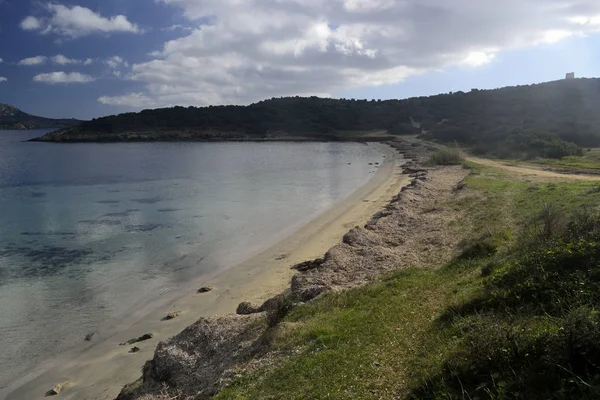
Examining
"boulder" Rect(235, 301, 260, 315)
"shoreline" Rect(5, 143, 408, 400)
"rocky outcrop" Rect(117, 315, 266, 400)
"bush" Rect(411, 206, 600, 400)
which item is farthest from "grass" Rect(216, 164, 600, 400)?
"shoreline" Rect(5, 143, 408, 400)

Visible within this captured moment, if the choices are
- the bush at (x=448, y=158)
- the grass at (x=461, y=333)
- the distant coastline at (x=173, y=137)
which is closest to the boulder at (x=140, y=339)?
the grass at (x=461, y=333)

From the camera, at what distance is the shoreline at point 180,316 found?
11.1 metres

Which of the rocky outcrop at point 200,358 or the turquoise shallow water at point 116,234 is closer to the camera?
the rocky outcrop at point 200,358

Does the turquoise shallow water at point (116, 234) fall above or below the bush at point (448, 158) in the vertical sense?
below

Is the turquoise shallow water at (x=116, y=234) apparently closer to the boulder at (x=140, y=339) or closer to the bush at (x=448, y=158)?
the boulder at (x=140, y=339)

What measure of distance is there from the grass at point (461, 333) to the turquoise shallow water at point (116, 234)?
8206 millimetres

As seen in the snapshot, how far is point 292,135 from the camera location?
141000 millimetres

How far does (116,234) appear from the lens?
26.1 m

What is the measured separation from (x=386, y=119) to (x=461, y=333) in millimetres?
138549

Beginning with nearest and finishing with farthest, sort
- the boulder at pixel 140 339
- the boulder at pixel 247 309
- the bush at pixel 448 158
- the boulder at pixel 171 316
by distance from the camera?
1. the boulder at pixel 247 309
2. the boulder at pixel 140 339
3. the boulder at pixel 171 316
4. the bush at pixel 448 158

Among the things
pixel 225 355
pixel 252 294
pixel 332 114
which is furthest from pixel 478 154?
pixel 332 114

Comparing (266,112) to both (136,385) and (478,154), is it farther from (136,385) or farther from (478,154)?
(136,385)

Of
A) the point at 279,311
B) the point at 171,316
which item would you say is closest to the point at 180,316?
the point at 171,316

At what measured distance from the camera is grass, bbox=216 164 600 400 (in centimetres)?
546
